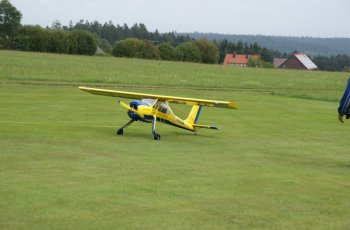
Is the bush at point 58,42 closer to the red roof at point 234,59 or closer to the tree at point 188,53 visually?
the tree at point 188,53

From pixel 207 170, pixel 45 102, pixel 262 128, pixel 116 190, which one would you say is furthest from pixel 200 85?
pixel 116 190

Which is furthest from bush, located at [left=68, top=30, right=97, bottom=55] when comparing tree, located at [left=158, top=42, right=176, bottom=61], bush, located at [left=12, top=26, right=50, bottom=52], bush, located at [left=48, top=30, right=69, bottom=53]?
tree, located at [left=158, top=42, right=176, bottom=61]

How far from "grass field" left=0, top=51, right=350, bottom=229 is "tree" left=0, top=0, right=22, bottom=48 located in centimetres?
8371

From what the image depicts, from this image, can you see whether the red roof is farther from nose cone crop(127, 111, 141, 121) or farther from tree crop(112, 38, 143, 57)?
nose cone crop(127, 111, 141, 121)

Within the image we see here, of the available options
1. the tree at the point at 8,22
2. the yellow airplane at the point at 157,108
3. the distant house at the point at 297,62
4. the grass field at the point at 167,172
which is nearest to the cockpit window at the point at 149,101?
the yellow airplane at the point at 157,108

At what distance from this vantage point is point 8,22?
4385 inches

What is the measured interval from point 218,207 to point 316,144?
35.7ft

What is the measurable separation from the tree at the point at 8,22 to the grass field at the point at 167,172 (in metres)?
83.7

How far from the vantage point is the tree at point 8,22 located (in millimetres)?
107844

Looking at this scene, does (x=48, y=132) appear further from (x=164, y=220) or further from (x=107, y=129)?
(x=164, y=220)

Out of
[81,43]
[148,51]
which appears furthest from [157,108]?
[148,51]

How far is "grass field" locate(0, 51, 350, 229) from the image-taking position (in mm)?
8781

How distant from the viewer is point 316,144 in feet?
64.8

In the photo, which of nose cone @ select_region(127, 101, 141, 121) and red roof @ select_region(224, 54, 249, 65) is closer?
nose cone @ select_region(127, 101, 141, 121)
